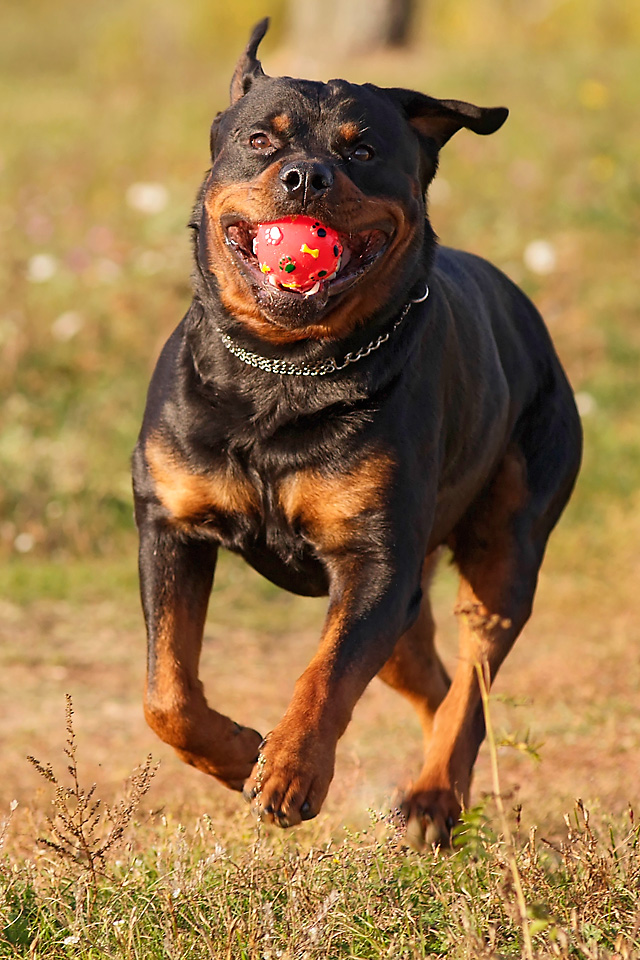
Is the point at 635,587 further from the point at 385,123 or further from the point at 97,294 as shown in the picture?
the point at 97,294

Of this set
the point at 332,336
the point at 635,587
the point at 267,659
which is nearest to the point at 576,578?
the point at 635,587

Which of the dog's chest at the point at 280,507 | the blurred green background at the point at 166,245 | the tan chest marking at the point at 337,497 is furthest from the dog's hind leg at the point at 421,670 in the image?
the blurred green background at the point at 166,245

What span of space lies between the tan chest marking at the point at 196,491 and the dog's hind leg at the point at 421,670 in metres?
1.19

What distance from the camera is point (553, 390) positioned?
4703mm

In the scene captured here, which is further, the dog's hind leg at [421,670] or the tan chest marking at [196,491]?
the dog's hind leg at [421,670]

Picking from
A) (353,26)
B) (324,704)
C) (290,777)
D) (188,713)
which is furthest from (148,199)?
(290,777)

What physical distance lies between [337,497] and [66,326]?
6.20 meters

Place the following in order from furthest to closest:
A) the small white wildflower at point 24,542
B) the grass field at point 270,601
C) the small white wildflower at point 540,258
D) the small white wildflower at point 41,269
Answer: the small white wildflower at point 540,258 < the small white wildflower at point 41,269 < the small white wildflower at point 24,542 < the grass field at point 270,601

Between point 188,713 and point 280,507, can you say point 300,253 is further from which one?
point 188,713

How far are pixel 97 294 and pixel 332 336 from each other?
21.0ft

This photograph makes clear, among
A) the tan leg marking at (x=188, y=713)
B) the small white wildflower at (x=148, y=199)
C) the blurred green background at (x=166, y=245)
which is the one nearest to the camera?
the tan leg marking at (x=188, y=713)

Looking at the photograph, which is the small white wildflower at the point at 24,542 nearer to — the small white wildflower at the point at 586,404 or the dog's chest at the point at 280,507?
the small white wildflower at the point at 586,404

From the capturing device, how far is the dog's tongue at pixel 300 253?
340cm

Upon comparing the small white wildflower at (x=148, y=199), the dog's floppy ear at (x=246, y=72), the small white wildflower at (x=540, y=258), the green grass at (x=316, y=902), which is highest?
the small white wildflower at (x=540, y=258)
